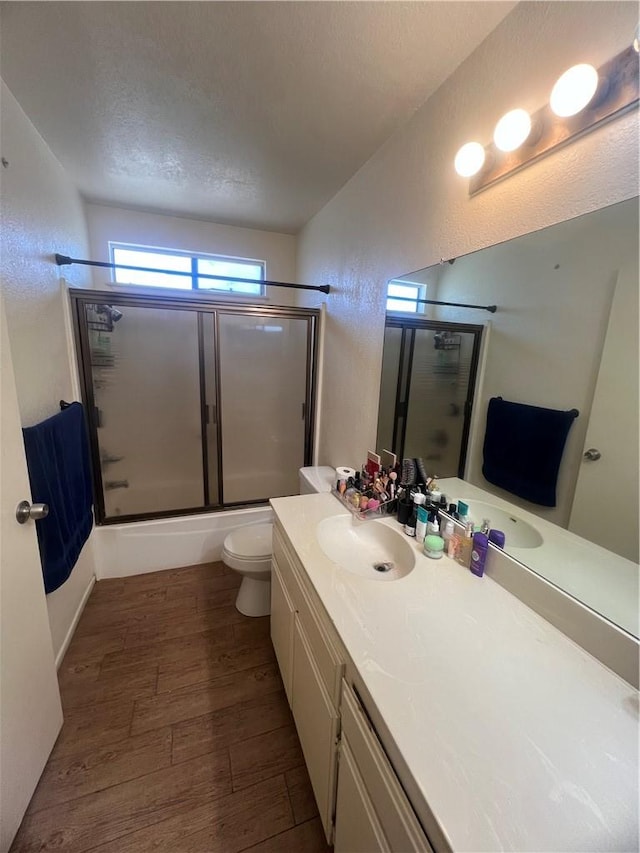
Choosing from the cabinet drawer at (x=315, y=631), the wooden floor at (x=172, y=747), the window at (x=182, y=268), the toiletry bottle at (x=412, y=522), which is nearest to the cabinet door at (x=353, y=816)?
the cabinet drawer at (x=315, y=631)

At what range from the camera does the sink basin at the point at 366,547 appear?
4.17ft

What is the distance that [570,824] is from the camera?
20.0 inches

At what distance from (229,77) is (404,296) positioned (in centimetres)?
109

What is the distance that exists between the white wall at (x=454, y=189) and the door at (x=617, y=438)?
0.93ft

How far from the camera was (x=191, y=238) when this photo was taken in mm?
2740

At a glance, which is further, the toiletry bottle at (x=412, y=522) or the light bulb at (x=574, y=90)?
the toiletry bottle at (x=412, y=522)

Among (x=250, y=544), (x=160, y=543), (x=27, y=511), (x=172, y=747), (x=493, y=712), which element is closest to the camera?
(x=493, y=712)

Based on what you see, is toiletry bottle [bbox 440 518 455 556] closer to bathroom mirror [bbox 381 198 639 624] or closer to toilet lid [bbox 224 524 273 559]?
bathroom mirror [bbox 381 198 639 624]

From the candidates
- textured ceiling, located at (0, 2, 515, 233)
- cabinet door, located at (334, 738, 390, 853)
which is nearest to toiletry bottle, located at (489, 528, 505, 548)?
cabinet door, located at (334, 738, 390, 853)

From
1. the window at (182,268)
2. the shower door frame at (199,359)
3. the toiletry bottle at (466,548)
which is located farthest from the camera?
the window at (182,268)

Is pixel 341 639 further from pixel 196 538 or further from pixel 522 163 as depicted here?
pixel 196 538

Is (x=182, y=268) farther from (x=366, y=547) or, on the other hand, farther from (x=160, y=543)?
(x=366, y=547)

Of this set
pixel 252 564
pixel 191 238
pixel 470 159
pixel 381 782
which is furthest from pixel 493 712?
pixel 191 238

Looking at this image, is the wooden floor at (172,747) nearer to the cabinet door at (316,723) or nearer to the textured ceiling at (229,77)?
the cabinet door at (316,723)
